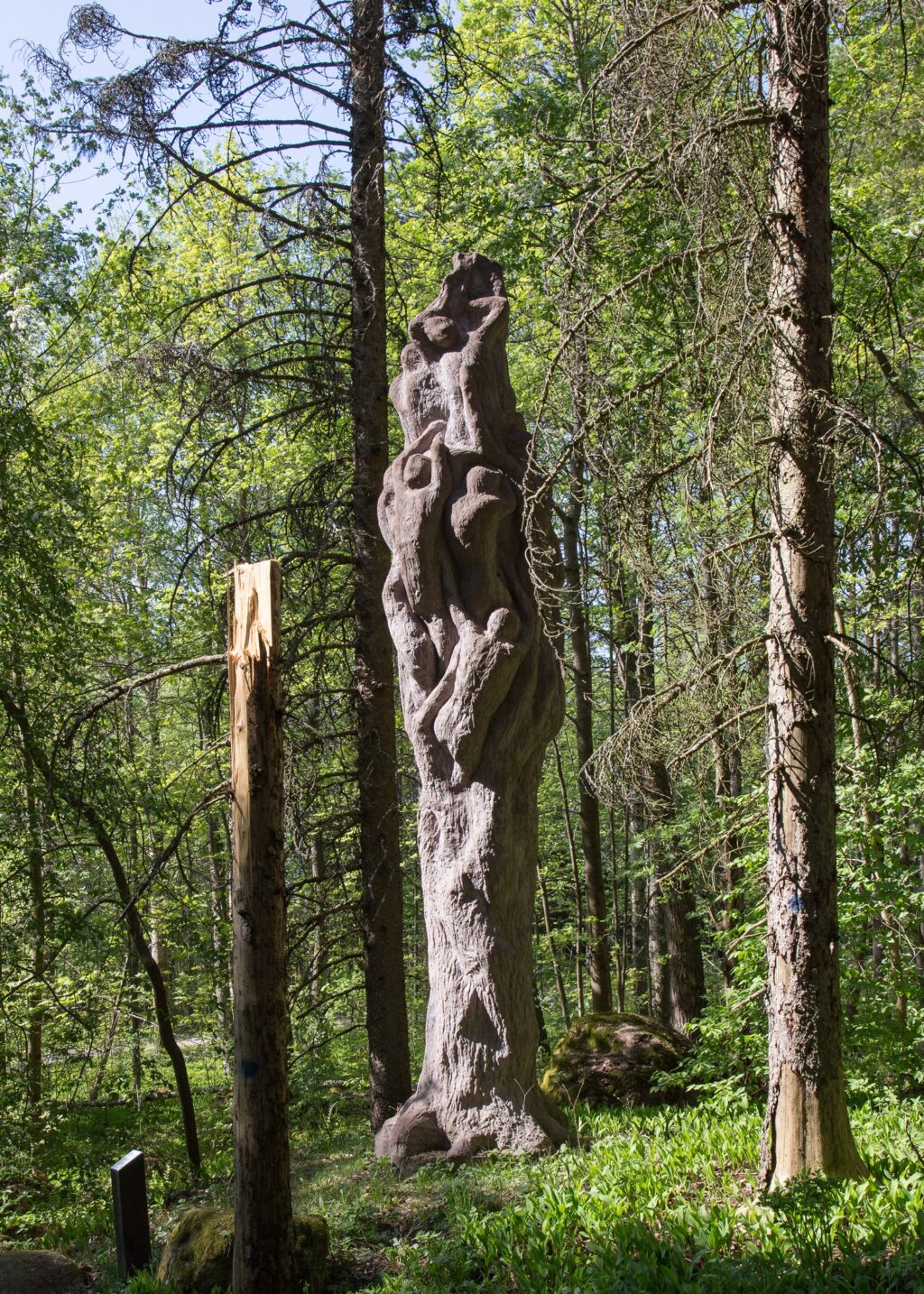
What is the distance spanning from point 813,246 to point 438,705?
12.2ft

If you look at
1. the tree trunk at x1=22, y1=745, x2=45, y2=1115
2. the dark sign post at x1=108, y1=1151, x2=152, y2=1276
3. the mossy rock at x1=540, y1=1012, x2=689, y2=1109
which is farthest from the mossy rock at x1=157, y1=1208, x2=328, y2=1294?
the tree trunk at x1=22, y1=745, x2=45, y2=1115

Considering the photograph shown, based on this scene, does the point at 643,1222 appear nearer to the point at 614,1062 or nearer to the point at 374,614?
the point at 614,1062

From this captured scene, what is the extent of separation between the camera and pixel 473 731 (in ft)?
23.2

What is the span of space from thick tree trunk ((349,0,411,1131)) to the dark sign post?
2.73 m

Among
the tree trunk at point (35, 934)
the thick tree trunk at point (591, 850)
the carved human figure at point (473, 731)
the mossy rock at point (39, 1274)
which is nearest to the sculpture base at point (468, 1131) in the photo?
the carved human figure at point (473, 731)

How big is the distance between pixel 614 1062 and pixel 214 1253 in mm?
4339

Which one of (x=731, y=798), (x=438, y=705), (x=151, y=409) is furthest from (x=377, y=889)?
(x=151, y=409)

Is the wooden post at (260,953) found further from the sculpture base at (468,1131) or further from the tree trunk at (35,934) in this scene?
the tree trunk at (35,934)

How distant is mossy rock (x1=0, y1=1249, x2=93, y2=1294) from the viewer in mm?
6359

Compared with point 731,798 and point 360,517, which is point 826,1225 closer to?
point 731,798

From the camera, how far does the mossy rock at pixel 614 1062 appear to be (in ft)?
28.6

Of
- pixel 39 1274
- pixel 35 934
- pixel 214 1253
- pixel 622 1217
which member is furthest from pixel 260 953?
pixel 35 934

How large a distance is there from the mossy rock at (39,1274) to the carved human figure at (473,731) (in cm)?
222

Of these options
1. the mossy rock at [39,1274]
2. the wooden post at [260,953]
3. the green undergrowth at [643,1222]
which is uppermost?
the wooden post at [260,953]
